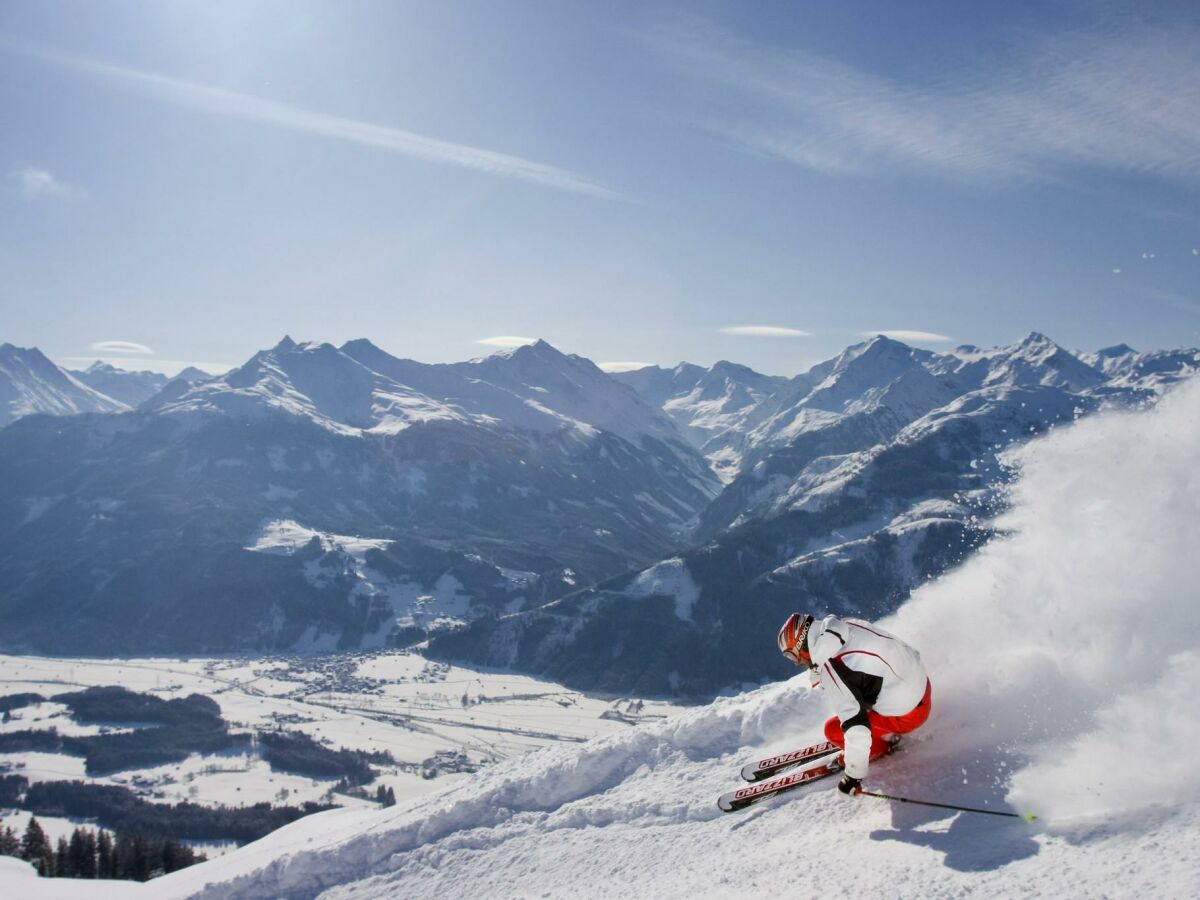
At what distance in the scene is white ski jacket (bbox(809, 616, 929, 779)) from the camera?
15297mm

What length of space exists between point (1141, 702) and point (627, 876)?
11.1 metres

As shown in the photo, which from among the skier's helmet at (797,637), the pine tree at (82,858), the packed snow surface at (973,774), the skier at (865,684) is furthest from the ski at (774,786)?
the pine tree at (82,858)

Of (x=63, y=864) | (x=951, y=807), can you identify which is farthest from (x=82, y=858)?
(x=951, y=807)

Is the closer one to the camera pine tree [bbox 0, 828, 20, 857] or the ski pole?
the ski pole

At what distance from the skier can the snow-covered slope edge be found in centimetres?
117

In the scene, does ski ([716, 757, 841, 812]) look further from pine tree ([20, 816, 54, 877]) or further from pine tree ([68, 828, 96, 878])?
pine tree ([20, 816, 54, 877])

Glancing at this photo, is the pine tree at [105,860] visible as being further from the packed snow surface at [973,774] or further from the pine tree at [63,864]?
the packed snow surface at [973,774]

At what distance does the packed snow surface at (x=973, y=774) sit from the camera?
13.4 meters

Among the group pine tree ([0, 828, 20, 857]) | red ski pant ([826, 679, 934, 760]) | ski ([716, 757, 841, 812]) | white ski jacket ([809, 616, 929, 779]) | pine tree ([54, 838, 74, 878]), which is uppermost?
white ski jacket ([809, 616, 929, 779])

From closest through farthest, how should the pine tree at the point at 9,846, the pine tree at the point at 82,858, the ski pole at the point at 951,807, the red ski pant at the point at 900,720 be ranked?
the ski pole at the point at 951,807
the red ski pant at the point at 900,720
the pine tree at the point at 82,858
the pine tree at the point at 9,846

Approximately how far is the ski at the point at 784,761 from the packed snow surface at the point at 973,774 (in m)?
0.71

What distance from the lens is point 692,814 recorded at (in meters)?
19.9

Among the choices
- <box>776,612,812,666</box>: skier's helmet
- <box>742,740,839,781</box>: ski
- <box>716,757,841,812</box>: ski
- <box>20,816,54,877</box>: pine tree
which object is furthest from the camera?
<box>20,816,54,877</box>: pine tree

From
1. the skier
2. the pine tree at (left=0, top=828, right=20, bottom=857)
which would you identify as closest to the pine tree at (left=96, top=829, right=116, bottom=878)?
the pine tree at (left=0, top=828, right=20, bottom=857)
